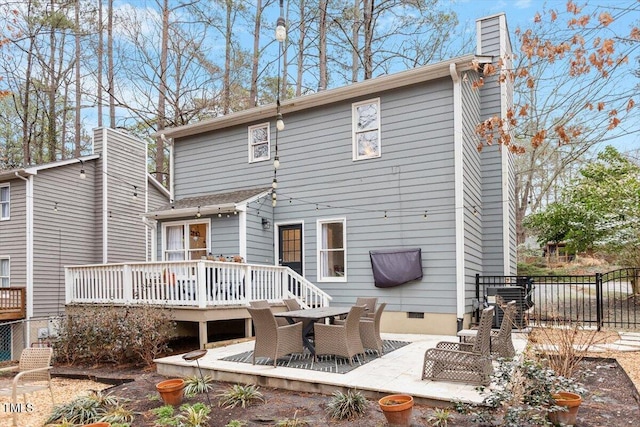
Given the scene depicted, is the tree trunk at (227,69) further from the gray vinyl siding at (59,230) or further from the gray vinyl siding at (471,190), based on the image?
the gray vinyl siding at (471,190)

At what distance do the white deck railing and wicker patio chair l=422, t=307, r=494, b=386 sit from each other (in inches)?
177

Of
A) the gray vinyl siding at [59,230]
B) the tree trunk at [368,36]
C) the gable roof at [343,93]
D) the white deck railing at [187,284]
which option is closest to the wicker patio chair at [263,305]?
the white deck railing at [187,284]

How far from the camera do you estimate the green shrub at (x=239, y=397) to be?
16.5 ft

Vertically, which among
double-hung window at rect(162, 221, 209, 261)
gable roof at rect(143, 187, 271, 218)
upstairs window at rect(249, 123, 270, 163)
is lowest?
double-hung window at rect(162, 221, 209, 261)

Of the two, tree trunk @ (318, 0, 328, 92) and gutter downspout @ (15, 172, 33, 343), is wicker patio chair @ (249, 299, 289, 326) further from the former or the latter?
tree trunk @ (318, 0, 328, 92)

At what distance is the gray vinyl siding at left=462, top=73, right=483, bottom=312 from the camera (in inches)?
368

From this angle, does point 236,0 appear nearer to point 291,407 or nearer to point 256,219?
point 256,219

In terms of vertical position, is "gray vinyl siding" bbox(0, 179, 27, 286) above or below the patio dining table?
above

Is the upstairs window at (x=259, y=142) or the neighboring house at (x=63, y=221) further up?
the upstairs window at (x=259, y=142)

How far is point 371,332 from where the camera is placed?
6.89 metres

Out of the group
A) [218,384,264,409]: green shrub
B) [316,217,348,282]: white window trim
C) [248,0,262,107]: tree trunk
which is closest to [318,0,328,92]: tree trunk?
[248,0,262,107]: tree trunk

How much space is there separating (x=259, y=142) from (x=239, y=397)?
25.5 ft

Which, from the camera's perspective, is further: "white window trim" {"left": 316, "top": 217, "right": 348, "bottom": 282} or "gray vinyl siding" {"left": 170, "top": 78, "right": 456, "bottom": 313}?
"white window trim" {"left": 316, "top": 217, "right": 348, "bottom": 282}

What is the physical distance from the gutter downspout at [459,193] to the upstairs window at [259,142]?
482 centimetres
